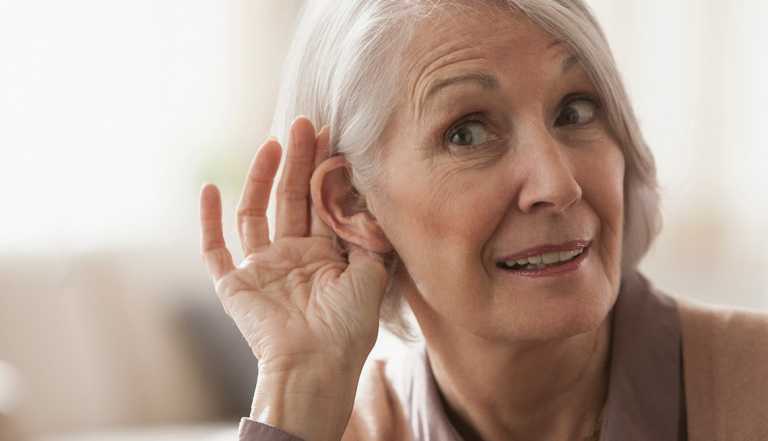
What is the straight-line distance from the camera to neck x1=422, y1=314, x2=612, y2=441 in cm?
191

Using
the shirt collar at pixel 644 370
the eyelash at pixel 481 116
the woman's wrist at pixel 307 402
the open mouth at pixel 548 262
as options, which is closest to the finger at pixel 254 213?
the woman's wrist at pixel 307 402

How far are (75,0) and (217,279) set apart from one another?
3276 millimetres

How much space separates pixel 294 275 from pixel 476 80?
525mm

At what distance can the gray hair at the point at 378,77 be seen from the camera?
1800mm

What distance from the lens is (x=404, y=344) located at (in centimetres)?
227

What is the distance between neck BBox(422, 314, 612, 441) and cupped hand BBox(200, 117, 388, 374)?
175mm

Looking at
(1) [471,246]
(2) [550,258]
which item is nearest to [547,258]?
(2) [550,258]

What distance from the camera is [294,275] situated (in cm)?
201

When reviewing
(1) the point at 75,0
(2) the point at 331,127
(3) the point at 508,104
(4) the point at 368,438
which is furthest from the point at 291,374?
(1) the point at 75,0

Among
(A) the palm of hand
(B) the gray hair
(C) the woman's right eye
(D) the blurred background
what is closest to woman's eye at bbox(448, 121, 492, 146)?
(C) the woman's right eye

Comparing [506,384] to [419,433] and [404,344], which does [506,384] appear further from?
[404,344]

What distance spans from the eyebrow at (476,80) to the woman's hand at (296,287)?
0.86ft

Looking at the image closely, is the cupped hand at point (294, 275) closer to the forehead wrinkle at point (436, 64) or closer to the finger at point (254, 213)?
the finger at point (254, 213)

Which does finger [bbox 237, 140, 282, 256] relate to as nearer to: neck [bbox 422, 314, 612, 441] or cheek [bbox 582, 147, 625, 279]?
neck [bbox 422, 314, 612, 441]
